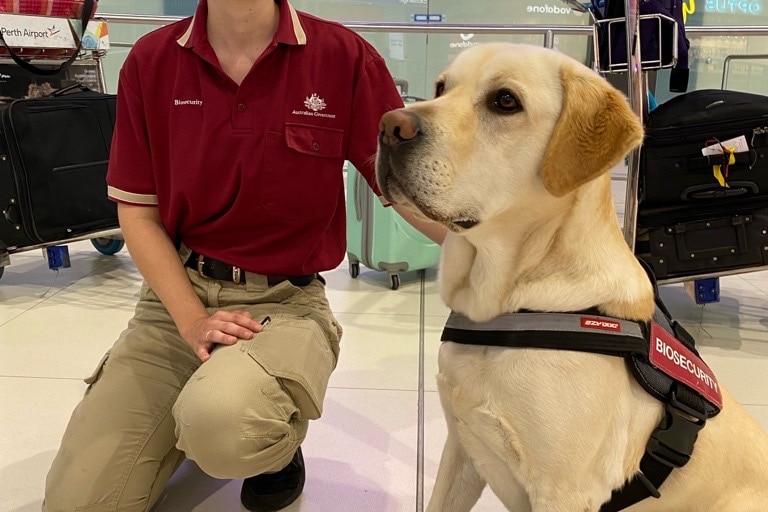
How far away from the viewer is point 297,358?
4.41 feet

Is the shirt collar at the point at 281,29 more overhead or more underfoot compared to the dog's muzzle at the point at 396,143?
more overhead

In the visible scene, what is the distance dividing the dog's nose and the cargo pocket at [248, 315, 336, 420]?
1.78 ft

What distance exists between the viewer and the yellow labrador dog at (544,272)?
1.01 m

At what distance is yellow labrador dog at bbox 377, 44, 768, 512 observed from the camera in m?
1.01

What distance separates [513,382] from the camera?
3.34 ft

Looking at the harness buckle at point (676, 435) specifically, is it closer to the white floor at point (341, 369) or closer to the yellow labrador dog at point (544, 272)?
the yellow labrador dog at point (544, 272)

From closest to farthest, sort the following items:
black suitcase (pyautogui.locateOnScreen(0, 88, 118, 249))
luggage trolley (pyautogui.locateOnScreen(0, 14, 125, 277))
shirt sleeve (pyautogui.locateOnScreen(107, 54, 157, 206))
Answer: shirt sleeve (pyautogui.locateOnScreen(107, 54, 157, 206)) → black suitcase (pyautogui.locateOnScreen(0, 88, 118, 249)) → luggage trolley (pyautogui.locateOnScreen(0, 14, 125, 277))

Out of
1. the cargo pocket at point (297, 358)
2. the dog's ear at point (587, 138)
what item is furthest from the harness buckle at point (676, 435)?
the cargo pocket at point (297, 358)

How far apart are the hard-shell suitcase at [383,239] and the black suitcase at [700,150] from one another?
107cm

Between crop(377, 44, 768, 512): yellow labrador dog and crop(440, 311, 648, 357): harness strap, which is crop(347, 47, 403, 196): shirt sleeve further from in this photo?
crop(440, 311, 648, 357): harness strap

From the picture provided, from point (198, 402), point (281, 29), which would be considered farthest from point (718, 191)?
point (198, 402)

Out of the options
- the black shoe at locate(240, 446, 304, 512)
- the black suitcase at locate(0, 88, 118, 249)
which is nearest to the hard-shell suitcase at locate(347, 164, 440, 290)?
the black suitcase at locate(0, 88, 118, 249)

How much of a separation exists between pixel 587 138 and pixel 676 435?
498 millimetres

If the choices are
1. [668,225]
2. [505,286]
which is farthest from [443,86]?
[668,225]
